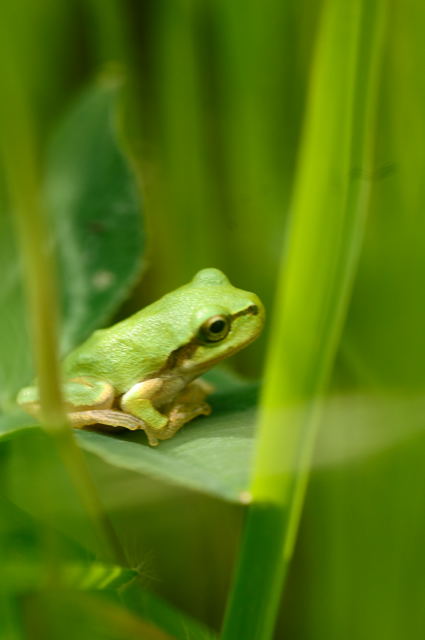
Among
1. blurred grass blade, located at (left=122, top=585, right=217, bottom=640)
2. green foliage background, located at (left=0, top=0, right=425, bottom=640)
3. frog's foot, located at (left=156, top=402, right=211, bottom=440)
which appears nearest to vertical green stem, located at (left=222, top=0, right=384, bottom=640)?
green foliage background, located at (left=0, top=0, right=425, bottom=640)

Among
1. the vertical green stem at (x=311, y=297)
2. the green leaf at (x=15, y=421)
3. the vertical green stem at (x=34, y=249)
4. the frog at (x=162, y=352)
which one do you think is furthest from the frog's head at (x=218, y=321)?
the vertical green stem at (x=34, y=249)

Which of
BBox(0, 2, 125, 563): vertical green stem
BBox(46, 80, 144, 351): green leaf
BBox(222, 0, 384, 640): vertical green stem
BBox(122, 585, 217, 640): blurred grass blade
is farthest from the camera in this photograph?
BBox(46, 80, 144, 351): green leaf

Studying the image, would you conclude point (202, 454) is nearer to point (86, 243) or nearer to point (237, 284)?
point (86, 243)

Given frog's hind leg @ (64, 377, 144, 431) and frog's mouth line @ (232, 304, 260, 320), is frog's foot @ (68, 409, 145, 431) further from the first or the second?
frog's mouth line @ (232, 304, 260, 320)

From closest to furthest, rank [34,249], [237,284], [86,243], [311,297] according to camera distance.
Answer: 1. [34,249]
2. [311,297]
3. [86,243]
4. [237,284]

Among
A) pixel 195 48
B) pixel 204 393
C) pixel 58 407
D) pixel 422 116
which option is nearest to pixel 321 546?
pixel 204 393

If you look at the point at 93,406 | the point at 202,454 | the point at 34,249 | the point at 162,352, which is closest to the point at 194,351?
the point at 162,352

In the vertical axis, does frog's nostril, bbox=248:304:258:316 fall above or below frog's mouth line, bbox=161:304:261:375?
above

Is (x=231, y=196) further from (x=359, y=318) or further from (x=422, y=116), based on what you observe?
(x=422, y=116)
